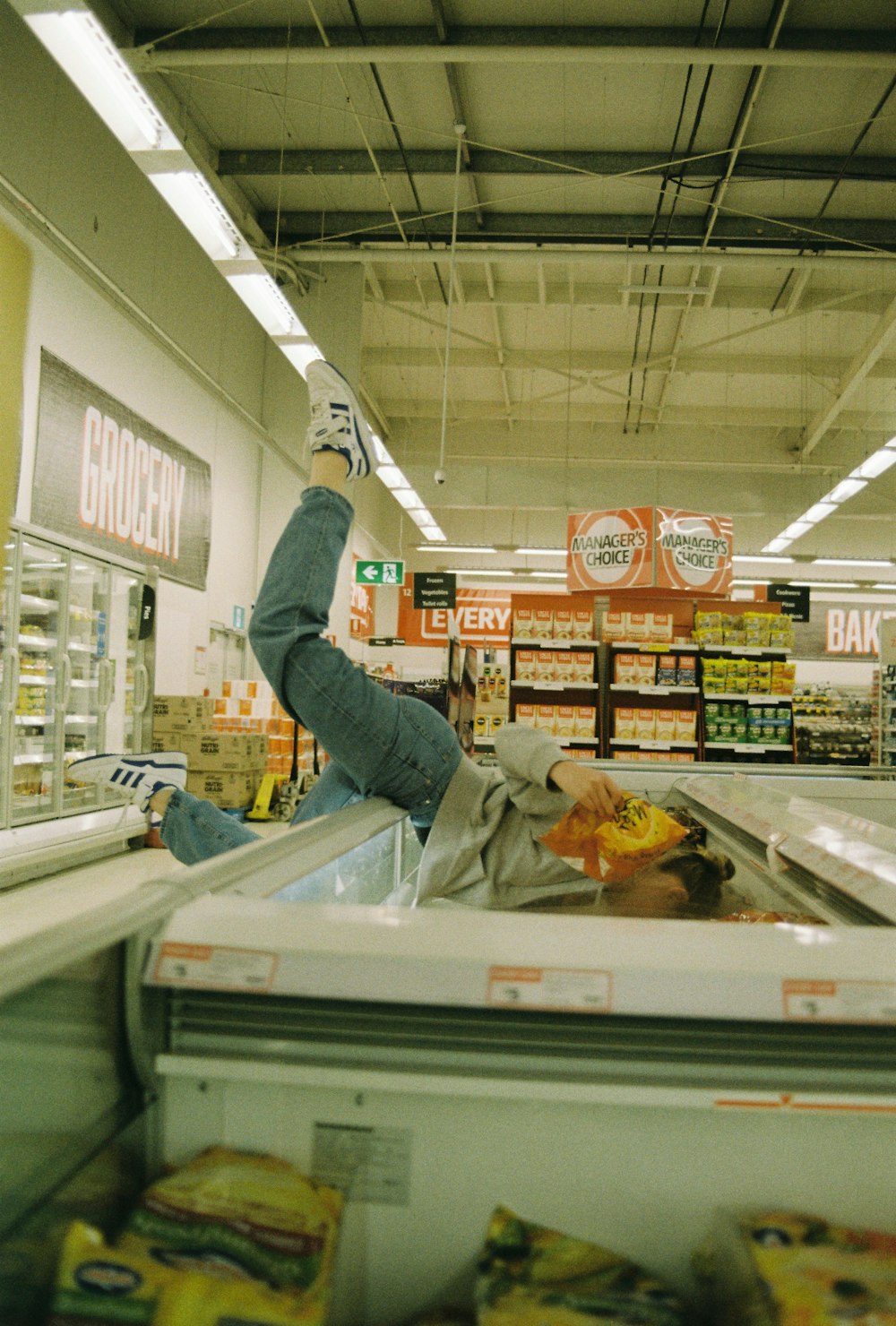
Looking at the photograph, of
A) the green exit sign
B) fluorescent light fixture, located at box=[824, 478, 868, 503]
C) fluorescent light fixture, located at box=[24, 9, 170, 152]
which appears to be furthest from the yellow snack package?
the green exit sign

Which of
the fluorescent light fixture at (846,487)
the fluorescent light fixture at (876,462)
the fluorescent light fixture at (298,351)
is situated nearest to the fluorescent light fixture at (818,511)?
the fluorescent light fixture at (846,487)

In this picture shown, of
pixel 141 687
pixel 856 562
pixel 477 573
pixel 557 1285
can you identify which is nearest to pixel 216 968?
pixel 557 1285

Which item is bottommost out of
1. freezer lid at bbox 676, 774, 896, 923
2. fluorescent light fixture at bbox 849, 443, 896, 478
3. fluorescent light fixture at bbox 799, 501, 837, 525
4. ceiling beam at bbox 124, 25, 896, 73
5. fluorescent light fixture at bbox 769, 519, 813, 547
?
freezer lid at bbox 676, 774, 896, 923

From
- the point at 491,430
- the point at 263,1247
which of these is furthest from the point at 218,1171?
the point at 491,430

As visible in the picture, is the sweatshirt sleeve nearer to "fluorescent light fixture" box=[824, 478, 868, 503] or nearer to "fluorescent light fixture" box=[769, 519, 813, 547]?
"fluorescent light fixture" box=[824, 478, 868, 503]

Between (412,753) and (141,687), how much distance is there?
6705 millimetres

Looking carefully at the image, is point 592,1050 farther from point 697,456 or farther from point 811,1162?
point 697,456

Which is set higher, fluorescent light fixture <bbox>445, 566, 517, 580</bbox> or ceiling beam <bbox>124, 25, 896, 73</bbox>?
ceiling beam <bbox>124, 25, 896, 73</bbox>

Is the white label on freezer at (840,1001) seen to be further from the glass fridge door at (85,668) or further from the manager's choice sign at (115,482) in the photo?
the glass fridge door at (85,668)

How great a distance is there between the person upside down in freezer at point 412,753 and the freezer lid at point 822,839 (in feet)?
0.91

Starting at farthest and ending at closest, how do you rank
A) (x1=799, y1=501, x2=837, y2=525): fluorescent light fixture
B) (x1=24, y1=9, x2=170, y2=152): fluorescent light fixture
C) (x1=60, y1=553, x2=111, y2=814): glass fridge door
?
(x1=799, y1=501, x2=837, y2=525): fluorescent light fixture → (x1=60, y1=553, x2=111, y2=814): glass fridge door → (x1=24, y1=9, x2=170, y2=152): fluorescent light fixture

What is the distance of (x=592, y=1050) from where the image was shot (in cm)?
79

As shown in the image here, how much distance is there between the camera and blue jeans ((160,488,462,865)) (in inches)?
76.0

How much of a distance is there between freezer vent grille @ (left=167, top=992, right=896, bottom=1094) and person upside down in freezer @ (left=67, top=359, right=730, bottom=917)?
0.98 m
